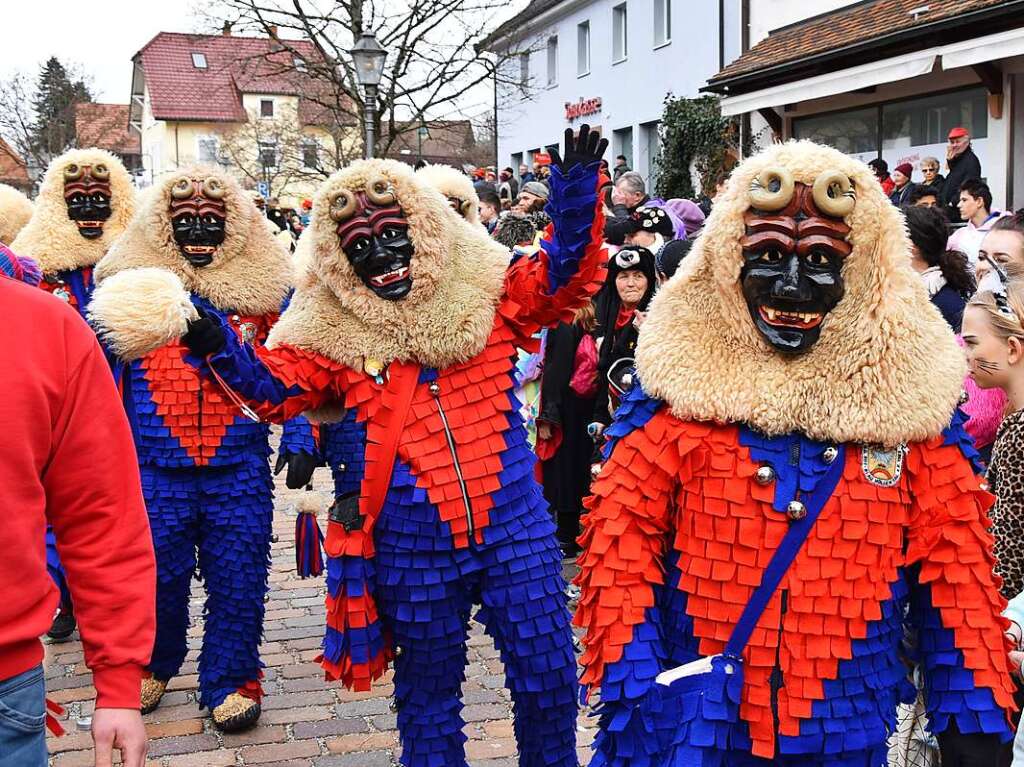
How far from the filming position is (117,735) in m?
2.16

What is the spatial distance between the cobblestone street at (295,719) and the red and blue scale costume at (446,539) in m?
0.77

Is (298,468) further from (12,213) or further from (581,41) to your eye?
(581,41)

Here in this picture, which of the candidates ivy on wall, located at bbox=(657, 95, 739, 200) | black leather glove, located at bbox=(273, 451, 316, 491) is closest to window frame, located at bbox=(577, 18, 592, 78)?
ivy on wall, located at bbox=(657, 95, 739, 200)

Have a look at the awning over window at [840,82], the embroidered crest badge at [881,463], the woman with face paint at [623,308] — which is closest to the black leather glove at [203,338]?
the embroidered crest badge at [881,463]

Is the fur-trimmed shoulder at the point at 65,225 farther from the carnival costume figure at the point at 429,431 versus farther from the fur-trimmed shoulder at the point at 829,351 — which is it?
the fur-trimmed shoulder at the point at 829,351

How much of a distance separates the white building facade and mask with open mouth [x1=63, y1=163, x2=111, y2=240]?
13.1 metres

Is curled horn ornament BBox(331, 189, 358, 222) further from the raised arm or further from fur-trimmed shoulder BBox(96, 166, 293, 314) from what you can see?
the raised arm

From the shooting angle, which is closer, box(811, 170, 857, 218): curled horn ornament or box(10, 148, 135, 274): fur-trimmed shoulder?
box(811, 170, 857, 218): curled horn ornament

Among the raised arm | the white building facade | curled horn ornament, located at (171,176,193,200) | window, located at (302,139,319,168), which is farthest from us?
window, located at (302,139,319,168)

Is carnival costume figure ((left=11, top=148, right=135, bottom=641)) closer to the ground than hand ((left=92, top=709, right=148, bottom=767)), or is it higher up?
higher up

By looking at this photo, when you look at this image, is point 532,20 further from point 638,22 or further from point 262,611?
point 262,611

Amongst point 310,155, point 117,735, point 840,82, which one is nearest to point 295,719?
point 117,735

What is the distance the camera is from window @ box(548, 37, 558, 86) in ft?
98.4

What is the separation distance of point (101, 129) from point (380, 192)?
3596 centimetres
